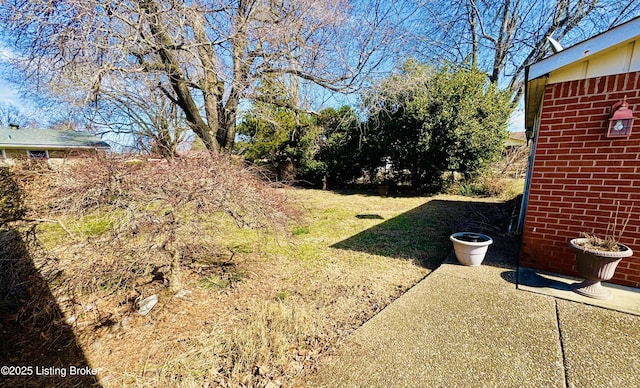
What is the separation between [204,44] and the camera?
14.3ft

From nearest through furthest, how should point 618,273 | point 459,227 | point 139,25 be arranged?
point 618,273, point 139,25, point 459,227

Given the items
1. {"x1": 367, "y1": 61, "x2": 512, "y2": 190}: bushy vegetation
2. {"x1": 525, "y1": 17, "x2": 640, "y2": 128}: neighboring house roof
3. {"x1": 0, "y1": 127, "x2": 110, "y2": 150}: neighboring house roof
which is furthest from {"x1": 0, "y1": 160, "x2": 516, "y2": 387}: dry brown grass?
{"x1": 0, "y1": 127, "x2": 110, "y2": 150}: neighboring house roof

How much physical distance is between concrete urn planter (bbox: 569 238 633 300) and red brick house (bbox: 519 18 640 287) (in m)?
0.43

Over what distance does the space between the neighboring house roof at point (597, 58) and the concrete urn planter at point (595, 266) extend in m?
1.86

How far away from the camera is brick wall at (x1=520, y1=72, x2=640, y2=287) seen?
273 centimetres

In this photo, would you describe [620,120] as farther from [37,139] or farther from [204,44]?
[37,139]

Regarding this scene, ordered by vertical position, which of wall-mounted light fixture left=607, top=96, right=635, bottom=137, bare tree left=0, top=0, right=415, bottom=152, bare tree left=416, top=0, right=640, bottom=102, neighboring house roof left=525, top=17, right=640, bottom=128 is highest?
bare tree left=416, top=0, right=640, bottom=102

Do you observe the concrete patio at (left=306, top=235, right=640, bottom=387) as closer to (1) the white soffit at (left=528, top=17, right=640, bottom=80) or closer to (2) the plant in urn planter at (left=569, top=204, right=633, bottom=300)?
(2) the plant in urn planter at (left=569, top=204, right=633, bottom=300)

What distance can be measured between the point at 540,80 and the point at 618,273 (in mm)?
2411

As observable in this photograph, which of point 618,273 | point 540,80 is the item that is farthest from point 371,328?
point 540,80

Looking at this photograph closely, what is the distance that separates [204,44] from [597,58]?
5352mm

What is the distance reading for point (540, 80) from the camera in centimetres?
323

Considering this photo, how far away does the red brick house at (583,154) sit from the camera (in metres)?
2.67

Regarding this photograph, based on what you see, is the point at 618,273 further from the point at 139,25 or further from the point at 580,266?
the point at 139,25
